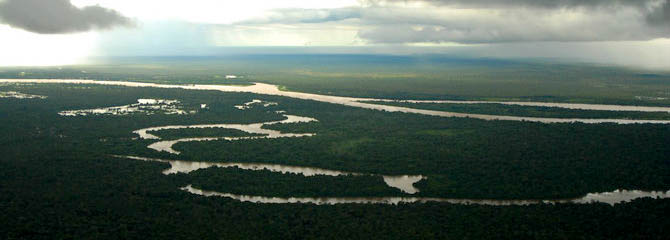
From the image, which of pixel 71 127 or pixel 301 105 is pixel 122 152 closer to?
pixel 71 127

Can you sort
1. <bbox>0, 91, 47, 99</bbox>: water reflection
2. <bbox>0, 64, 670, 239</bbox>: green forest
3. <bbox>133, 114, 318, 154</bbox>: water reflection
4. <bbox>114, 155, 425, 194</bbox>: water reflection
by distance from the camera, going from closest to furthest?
<bbox>0, 64, 670, 239</bbox>: green forest < <bbox>114, 155, 425, 194</bbox>: water reflection < <bbox>133, 114, 318, 154</bbox>: water reflection < <bbox>0, 91, 47, 99</bbox>: water reflection

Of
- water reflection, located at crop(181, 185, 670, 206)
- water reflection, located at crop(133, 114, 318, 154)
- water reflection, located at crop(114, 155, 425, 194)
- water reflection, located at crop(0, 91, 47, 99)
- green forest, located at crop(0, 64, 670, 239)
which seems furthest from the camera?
water reflection, located at crop(0, 91, 47, 99)

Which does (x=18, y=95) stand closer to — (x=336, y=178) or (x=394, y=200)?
(x=336, y=178)

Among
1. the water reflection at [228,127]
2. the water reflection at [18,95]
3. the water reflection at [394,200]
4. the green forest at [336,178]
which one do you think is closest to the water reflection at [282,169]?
the green forest at [336,178]

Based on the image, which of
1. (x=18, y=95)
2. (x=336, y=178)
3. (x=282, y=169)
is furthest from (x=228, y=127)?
(x=18, y=95)

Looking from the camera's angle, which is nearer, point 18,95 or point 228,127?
point 228,127

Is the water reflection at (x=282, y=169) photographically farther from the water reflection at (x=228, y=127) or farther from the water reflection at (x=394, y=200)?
the water reflection at (x=228, y=127)

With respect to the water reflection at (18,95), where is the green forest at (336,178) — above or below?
below

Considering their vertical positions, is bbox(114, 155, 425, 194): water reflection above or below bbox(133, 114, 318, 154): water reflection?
below

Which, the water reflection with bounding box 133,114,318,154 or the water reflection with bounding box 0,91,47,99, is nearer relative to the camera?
the water reflection with bounding box 133,114,318,154

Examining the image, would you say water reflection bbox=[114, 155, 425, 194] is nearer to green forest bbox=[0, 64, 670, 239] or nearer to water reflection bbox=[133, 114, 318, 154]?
green forest bbox=[0, 64, 670, 239]

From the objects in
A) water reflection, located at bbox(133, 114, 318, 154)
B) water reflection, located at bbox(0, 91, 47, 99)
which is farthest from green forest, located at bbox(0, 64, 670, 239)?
water reflection, located at bbox(0, 91, 47, 99)

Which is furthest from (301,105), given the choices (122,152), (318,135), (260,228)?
(260,228)
